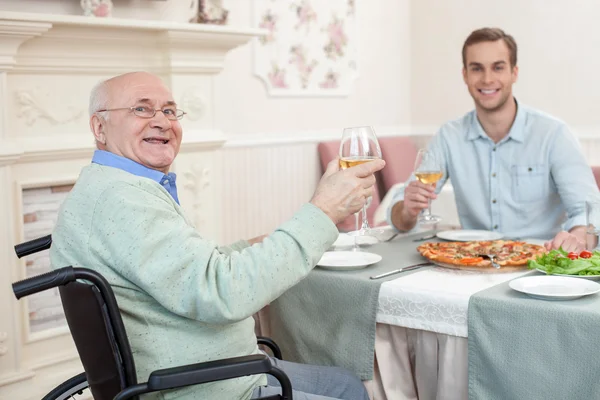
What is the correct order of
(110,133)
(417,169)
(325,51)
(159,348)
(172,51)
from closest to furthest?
(159,348)
(110,133)
(417,169)
(172,51)
(325,51)

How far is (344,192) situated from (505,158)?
142cm

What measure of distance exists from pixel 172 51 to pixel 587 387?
8.14 feet

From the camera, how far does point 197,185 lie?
11.7ft

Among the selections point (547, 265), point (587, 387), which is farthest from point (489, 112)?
point (587, 387)

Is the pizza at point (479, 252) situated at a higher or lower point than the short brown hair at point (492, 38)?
lower

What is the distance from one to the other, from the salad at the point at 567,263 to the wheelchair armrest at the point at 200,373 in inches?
31.3

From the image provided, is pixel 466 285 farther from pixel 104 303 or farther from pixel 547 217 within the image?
pixel 547 217

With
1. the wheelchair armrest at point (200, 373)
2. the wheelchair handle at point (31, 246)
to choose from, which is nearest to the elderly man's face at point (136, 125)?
the wheelchair handle at point (31, 246)

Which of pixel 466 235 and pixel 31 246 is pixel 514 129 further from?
pixel 31 246

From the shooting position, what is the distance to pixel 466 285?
172 cm

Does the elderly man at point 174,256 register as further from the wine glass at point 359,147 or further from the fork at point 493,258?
the fork at point 493,258

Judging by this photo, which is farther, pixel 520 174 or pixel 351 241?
pixel 520 174

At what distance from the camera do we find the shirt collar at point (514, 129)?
2689 millimetres

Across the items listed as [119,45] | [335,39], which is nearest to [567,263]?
[119,45]
